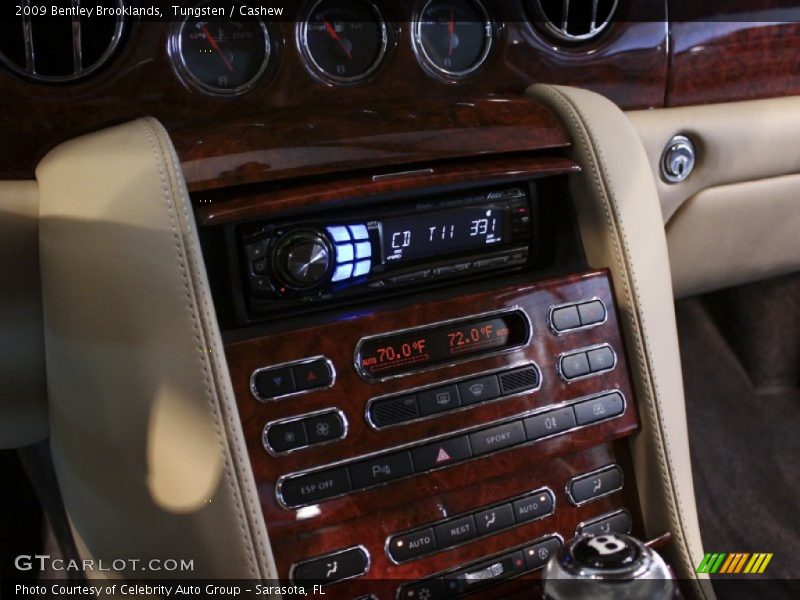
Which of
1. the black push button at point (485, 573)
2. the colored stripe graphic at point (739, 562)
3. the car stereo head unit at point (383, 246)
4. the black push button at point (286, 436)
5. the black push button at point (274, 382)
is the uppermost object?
the car stereo head unit at point (383, 246)

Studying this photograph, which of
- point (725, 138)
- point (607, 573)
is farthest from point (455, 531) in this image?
point (725, 138)

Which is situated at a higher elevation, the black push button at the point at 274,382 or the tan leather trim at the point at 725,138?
the tan leather trim at the point at 725,138

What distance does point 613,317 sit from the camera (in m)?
1.13

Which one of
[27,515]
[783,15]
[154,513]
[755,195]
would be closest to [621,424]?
[154,513]

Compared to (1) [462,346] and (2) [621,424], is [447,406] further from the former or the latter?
(2) [621,424]

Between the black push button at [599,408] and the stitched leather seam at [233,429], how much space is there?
1.37 ft

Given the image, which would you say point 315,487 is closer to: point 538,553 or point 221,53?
point 538,553

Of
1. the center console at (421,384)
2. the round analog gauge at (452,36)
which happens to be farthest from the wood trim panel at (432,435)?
the round analog gauge at (452,36)

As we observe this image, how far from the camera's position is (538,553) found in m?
1.07

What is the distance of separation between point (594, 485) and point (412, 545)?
0.26 metres

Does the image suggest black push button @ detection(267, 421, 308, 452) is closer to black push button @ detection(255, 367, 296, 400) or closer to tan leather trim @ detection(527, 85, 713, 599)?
black push button @ detection(255, 367, 296, 400)

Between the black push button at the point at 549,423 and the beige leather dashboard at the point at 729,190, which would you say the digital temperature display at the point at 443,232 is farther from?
the beige leather dashboard at the point at 729,190

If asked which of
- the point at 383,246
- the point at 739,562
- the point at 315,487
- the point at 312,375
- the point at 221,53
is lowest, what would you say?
the point at 739,562

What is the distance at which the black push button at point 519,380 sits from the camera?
1.07m
